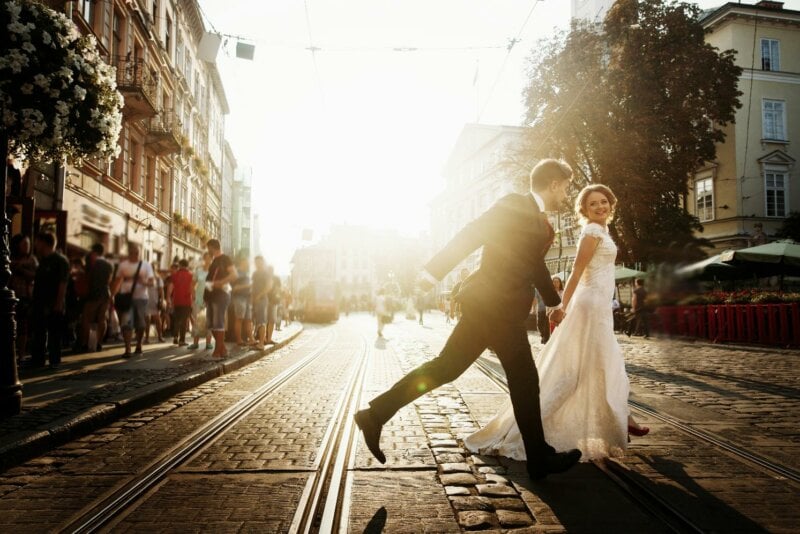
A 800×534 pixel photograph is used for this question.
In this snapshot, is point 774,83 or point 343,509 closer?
point 343,509

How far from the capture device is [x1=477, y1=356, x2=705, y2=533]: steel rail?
2861mm

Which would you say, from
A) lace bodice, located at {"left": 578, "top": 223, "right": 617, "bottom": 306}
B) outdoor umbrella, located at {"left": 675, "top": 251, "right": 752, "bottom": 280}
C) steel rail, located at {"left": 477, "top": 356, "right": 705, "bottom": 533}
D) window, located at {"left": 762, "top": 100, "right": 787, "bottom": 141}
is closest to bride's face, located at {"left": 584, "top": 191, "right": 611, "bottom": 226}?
lace bodice, located at {"left": 578, "top": 223, "right": 617, "bottom": 306}

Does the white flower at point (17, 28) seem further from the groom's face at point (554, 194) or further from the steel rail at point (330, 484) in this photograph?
the groom's face at point (554, 194)

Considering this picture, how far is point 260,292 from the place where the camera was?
42.1 feet

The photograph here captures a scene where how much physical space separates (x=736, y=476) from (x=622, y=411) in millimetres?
708

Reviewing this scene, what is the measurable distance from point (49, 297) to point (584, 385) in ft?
25.0

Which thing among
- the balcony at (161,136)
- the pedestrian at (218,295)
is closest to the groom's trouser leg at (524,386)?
the pedestrian at (218,295)

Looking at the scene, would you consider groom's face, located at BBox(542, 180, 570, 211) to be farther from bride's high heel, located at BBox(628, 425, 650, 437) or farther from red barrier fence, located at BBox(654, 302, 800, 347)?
red barrier fence, located at BBox(654, 302, 800, 347)

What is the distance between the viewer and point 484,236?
3.54 metres

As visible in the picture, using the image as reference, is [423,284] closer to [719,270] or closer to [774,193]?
[719,270]

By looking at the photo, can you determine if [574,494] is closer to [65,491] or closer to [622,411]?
[622,411]

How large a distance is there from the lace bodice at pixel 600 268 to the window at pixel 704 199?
3268 centimetres

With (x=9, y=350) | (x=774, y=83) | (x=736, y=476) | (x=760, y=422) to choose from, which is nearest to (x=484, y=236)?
(x=736, y=476)

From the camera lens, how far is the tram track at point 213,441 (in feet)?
9.50
